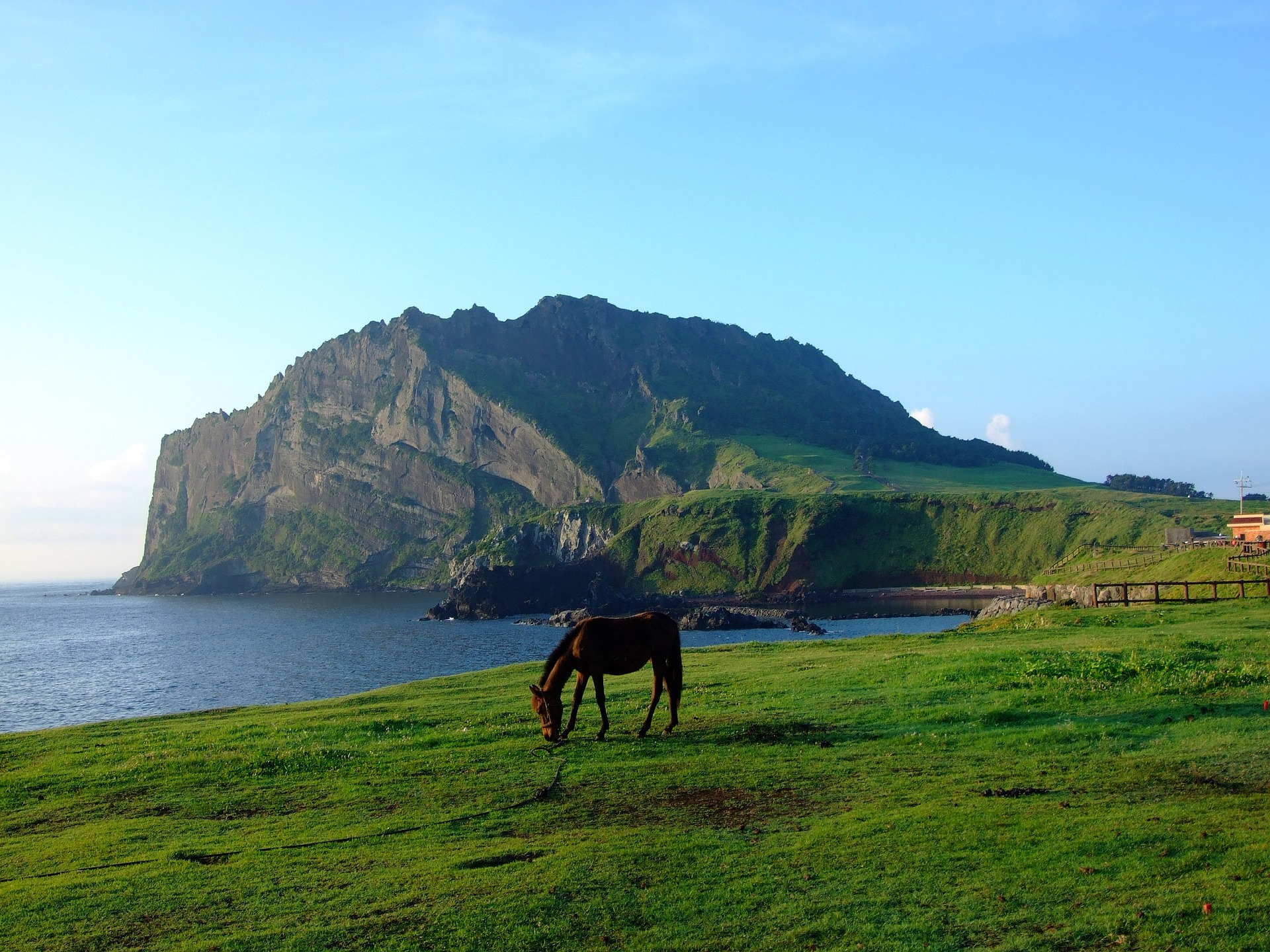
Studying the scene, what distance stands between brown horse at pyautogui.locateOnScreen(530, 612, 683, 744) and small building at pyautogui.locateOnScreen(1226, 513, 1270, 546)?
72603 mm

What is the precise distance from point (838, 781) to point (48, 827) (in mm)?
13234

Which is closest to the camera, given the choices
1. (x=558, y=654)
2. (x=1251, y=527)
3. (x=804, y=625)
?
(x=558, y=654)

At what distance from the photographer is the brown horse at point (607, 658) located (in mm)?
20203

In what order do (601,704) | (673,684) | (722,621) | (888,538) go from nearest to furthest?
(601,704) → (673,684) → (722,621) → (888,538)

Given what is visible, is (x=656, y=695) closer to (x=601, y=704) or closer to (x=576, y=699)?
(x=601, y=704)

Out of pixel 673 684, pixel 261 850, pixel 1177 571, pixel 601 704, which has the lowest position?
pixel 261 850

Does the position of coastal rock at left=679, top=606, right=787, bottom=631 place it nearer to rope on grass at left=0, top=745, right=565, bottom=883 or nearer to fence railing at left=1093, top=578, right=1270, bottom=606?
fence railing at left=1093, top=578, right=1270, bottom=606

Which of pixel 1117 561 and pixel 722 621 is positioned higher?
pixel 1117 561

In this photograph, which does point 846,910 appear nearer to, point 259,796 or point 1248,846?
point 1248,846

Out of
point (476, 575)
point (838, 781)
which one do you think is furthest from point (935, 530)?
point (838, 781)

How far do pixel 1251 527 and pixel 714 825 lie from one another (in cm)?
8551

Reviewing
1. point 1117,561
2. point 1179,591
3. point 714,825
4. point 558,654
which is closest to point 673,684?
point 558,654

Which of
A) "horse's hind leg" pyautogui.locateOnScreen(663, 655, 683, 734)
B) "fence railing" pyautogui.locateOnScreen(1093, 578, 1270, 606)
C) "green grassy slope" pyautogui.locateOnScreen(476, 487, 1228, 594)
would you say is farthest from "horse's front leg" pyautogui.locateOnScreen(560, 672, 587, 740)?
"green grassy slope" pyautogui.locateOnScreen(476, 487, 1228, 594)

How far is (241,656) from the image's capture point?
9988 cm
